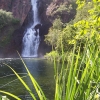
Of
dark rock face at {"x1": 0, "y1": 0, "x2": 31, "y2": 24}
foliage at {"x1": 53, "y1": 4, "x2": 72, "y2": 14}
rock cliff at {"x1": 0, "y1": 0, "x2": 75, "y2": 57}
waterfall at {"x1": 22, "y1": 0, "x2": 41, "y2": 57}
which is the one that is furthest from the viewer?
dark rock face at {"x1": 0, "y1": 0, "x2": 31, "y2": 24}

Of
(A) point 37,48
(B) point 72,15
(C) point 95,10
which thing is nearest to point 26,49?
(A) point 37,48

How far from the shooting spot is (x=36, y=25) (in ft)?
192

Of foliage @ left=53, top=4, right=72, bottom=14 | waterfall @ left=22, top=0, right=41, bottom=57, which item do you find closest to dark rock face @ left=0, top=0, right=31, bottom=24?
waterfall @ left=22, top=0, right=41, bottom=57

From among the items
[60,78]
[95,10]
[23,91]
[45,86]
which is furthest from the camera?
[45,86]

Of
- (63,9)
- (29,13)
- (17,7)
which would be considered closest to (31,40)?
(29,13)

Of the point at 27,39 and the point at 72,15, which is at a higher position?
the point at 72,15

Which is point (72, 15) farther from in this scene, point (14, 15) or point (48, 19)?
point (14, 15)

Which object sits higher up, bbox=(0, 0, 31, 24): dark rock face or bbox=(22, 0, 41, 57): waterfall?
bbox=(0, 0, 31, 24): dark rock face

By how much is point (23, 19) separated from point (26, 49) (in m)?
7.95

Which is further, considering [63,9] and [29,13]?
[29,13]

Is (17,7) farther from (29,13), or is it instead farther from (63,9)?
(63,9)

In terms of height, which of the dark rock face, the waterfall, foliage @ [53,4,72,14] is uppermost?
the dark rock face

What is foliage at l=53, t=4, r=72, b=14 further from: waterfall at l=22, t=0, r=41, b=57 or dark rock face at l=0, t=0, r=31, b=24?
dark rock face at l=0, t=0, r=31, b=24

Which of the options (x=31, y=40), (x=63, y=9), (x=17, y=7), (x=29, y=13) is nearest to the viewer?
(x=31, y=40)
